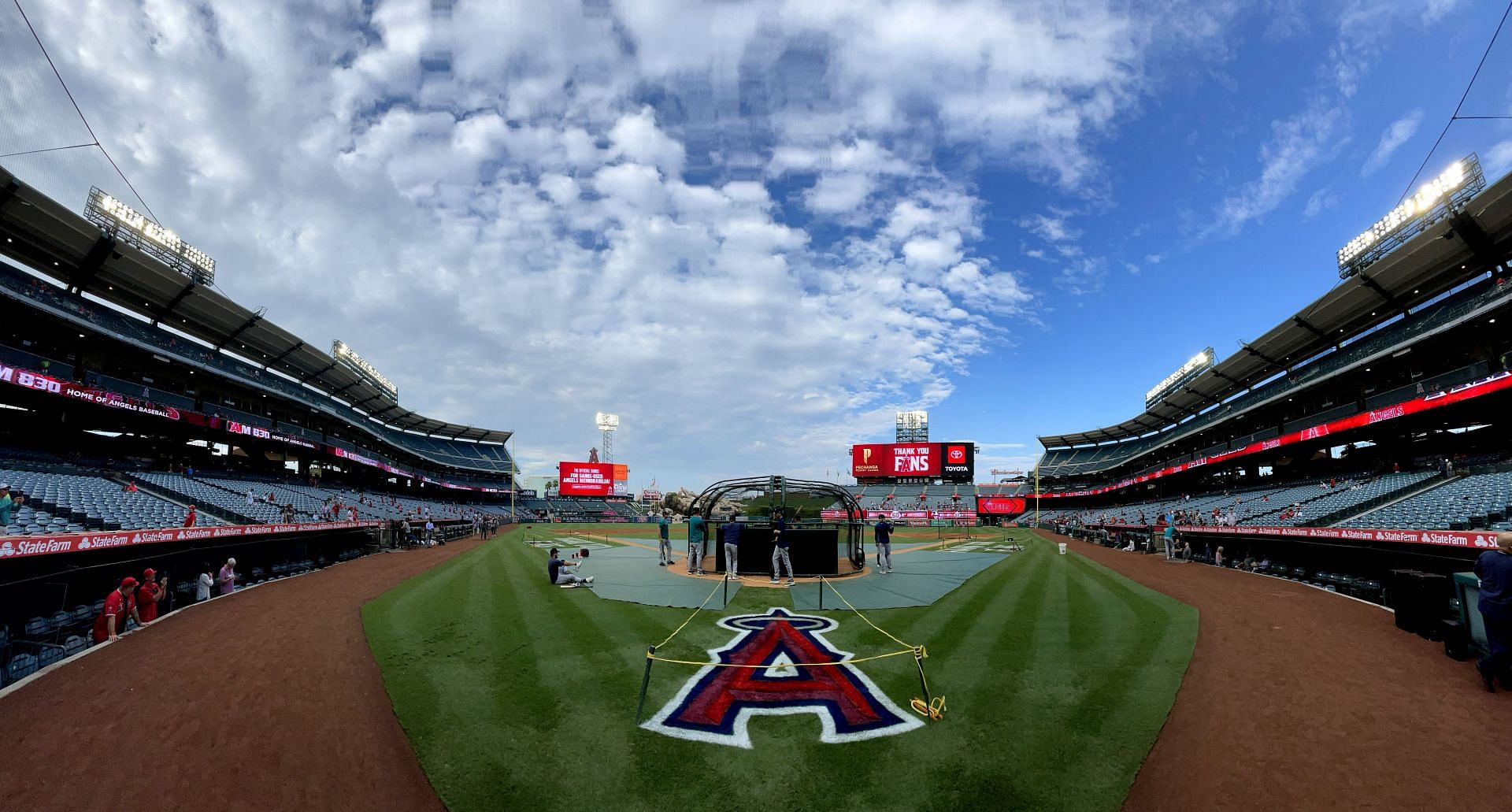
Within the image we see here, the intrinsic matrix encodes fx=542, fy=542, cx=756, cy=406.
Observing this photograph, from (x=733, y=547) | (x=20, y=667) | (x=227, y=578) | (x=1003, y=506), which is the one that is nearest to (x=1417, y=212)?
(x=733, y=547)

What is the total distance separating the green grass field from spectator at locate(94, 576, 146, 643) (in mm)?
4509

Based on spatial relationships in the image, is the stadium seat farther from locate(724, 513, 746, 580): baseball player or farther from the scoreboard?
the scoreboard

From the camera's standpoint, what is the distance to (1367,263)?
32094mm

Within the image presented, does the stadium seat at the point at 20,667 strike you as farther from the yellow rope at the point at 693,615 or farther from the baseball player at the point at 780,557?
the baseball player at the point at 780,557

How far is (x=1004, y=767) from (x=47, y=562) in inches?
749

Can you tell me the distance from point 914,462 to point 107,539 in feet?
252

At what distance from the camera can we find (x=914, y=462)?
78.8 meters

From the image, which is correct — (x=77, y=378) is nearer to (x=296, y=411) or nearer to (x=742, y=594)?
(x=296, y=411)

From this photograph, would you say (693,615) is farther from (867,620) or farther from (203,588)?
(203,588)

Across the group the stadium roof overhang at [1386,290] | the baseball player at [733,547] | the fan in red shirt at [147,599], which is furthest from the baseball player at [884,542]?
the stadium roof overhang at [1386,290]

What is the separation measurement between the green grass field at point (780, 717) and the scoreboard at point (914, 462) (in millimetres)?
65290

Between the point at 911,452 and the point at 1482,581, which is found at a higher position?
the point at 911,452

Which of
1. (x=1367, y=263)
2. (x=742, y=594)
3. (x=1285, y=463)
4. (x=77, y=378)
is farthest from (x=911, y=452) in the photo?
(x=77, y=378)

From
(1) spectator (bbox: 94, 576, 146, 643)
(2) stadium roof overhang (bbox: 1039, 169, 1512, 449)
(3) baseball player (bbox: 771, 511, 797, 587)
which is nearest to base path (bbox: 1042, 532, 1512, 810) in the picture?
(3) baseball player (bbox: 771, 511, 797, 587)
